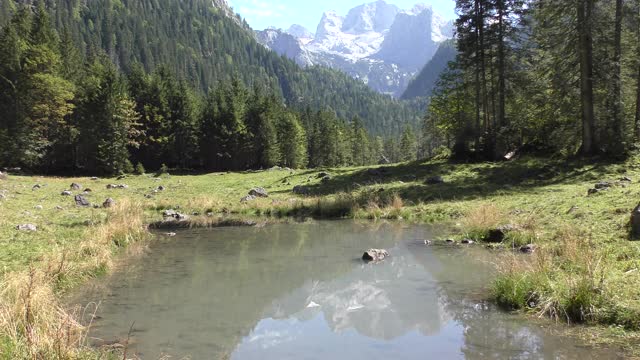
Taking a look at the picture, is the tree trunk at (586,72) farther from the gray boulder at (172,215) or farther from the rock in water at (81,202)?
the rock in water at (81,202)

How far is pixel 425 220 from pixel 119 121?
173ft

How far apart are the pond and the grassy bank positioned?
37.9 inches

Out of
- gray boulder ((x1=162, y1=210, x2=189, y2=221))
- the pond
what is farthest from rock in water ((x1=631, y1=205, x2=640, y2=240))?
gray boulder ((x1=162, y1=210, x2=189, y2=221))

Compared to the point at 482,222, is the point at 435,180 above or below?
above

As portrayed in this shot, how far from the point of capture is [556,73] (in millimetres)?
30953

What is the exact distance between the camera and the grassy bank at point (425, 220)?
837 cm

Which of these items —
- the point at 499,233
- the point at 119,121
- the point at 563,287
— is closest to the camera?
the point at 563,287

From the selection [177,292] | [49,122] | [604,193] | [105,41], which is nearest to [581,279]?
[177,292]

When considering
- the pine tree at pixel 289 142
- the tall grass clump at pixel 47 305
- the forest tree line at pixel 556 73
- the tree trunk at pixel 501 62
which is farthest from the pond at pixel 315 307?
the pine tree at pixel 289 142

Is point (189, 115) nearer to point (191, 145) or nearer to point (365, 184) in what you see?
point (191, 145)

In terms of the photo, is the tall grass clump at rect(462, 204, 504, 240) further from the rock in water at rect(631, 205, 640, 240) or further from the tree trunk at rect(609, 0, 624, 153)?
the tree trunk at rect(609, 0, 624, 153)

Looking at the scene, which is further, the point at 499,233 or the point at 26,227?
the point at 26,227

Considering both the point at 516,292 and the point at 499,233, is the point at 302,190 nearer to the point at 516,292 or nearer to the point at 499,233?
the point at 499,233

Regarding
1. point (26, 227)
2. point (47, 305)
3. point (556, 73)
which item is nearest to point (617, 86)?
point (556, 73)
